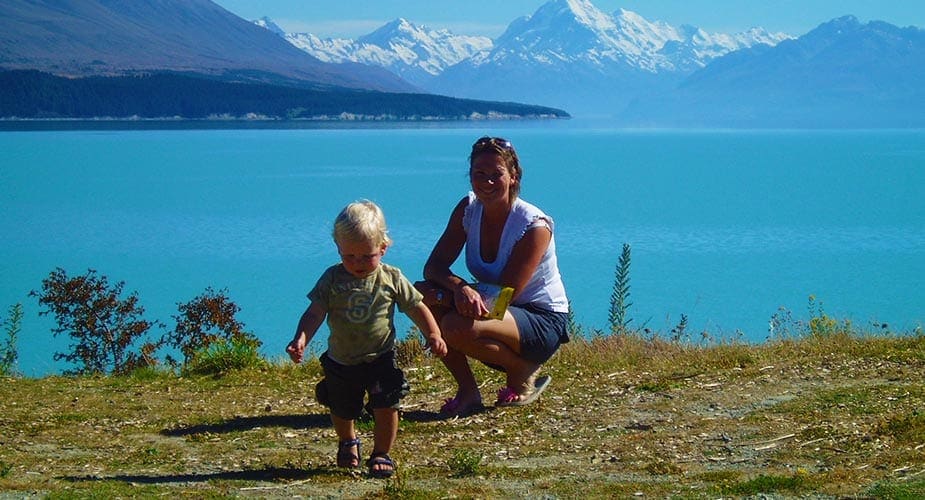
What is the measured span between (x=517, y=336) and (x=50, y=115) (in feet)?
587

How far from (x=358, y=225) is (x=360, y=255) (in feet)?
0.44

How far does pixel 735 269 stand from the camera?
139 feet

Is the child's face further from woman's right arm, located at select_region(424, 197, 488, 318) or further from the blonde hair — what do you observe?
woman's right arm, located at select_region(424, 197, 488, 318)

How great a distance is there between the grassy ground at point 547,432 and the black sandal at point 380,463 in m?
0.07

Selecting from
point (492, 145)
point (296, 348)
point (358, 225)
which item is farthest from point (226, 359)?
point (358, 225)

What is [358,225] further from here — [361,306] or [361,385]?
[361,385]

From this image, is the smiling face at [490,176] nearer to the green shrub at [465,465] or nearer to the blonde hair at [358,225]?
the blonde hair at [358,225]

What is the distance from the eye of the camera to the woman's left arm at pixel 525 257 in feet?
20.1

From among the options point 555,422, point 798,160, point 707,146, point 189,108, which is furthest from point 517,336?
point 189,108

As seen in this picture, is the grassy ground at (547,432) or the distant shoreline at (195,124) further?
the distant shoreline at (195,124)

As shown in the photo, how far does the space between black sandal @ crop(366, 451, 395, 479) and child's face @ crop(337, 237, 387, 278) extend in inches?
30.5

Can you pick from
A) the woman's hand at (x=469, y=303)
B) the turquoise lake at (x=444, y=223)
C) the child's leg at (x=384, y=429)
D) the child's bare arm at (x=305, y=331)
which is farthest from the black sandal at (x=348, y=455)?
the turquoise lake at (x=444, y=223)

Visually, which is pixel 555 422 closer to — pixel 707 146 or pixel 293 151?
pixel 293 151

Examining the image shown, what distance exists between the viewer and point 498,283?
6.27 metres
